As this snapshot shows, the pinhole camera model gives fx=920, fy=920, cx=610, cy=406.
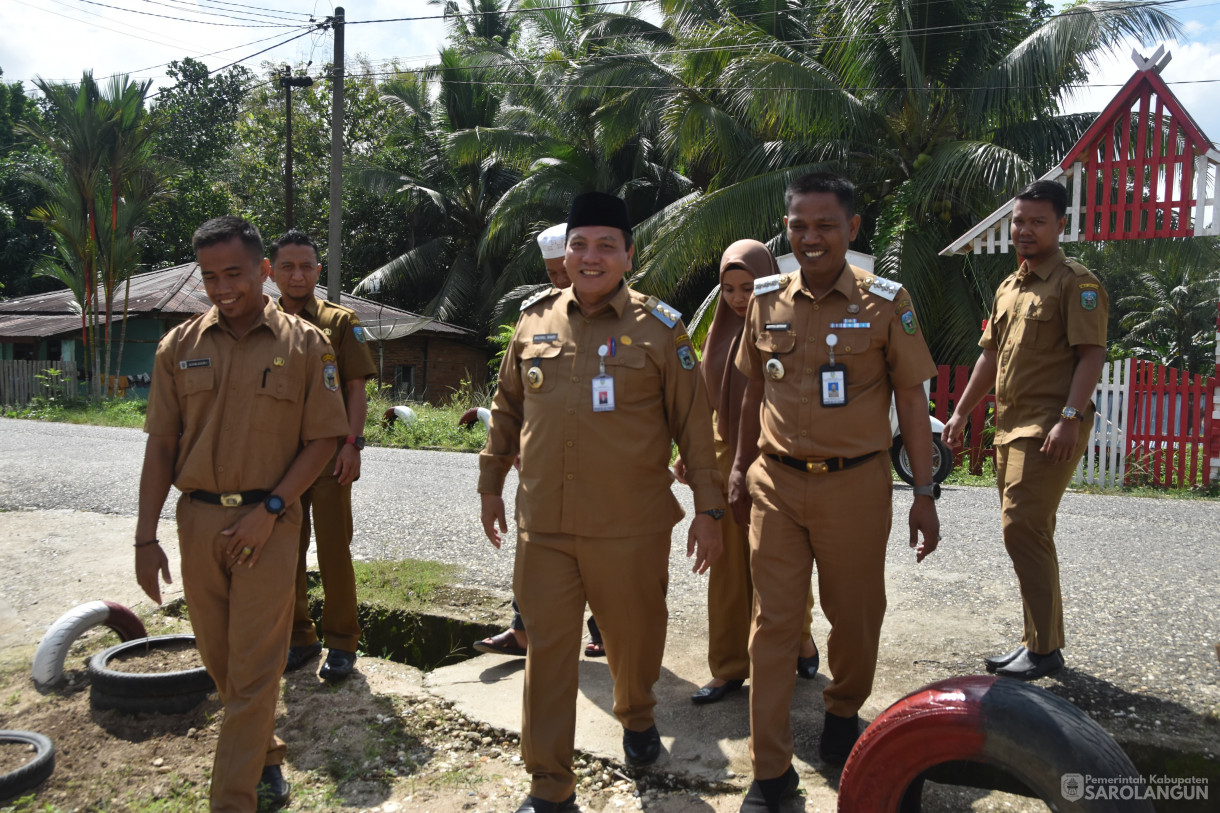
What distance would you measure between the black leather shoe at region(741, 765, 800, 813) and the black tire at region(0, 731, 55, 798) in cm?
248

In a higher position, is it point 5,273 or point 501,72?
point 501,72

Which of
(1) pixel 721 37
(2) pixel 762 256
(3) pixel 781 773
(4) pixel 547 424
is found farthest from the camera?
(1) pixel 721 37

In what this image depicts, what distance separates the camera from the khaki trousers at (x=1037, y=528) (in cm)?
370

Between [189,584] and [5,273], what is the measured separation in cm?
3578

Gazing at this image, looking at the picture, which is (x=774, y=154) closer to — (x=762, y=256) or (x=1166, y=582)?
(x=1166, y=582)

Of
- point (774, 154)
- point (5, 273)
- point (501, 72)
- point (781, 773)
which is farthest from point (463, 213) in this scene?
point (781, 773)

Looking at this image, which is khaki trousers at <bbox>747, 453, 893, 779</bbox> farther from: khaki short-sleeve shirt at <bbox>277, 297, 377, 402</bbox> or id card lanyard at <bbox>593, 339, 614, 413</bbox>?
khaki short-sleeve shirt at <bbox>277, 297, 377, 402</bbox>

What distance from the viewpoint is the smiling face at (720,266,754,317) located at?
3805mm

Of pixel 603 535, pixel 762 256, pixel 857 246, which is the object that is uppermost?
pixel 857 246

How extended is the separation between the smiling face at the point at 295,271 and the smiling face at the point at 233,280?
3.64 ft

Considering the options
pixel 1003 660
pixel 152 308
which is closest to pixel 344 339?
pixel 1003 660

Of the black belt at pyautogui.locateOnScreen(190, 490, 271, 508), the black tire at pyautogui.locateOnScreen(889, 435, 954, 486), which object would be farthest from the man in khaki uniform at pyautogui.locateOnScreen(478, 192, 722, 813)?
the black tire at pyautogui.locateOnScreen(889, 435, 954, 486)

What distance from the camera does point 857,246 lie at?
17734 mm

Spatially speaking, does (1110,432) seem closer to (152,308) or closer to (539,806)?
(539,806)
